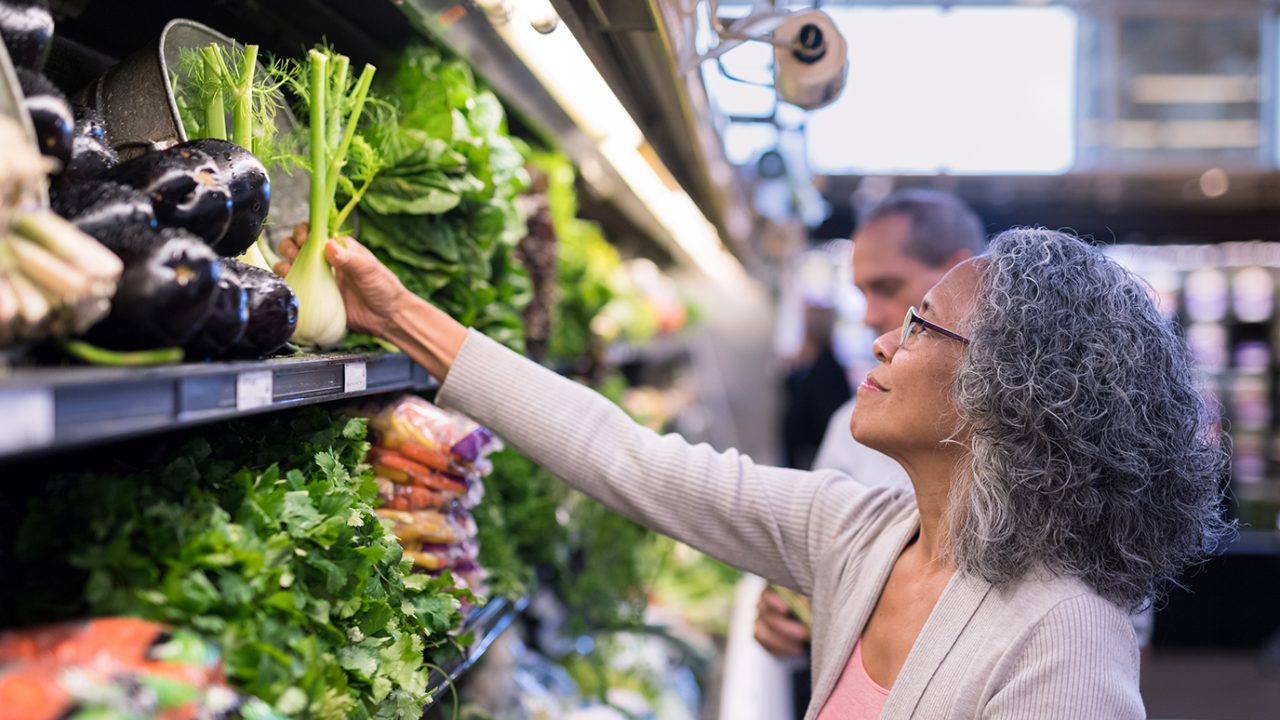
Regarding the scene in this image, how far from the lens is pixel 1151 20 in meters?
7.73

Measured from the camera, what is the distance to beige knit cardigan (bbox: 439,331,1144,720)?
5.18 feet

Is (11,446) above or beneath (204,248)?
beneath

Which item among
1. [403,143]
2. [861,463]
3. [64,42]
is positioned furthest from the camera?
[861,463]

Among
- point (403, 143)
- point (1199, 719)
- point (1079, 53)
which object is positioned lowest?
point (1199, 719)

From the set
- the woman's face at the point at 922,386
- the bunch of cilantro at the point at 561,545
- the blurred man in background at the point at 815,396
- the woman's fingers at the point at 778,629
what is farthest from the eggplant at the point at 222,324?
the blurred man in background at the point at 815,396

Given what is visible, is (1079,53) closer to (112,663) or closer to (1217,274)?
(1217,274)

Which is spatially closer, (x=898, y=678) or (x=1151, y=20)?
(x=898, y=678)

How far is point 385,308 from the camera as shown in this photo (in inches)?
71.0

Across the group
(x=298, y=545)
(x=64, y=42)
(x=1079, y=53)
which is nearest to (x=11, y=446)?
(x=298, y=545)

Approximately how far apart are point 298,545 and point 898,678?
923mm

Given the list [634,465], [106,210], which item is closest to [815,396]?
[634,465]

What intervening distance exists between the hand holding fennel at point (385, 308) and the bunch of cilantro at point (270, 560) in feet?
0.77

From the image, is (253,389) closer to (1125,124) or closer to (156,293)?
(156,293)

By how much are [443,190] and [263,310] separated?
2.28ft
